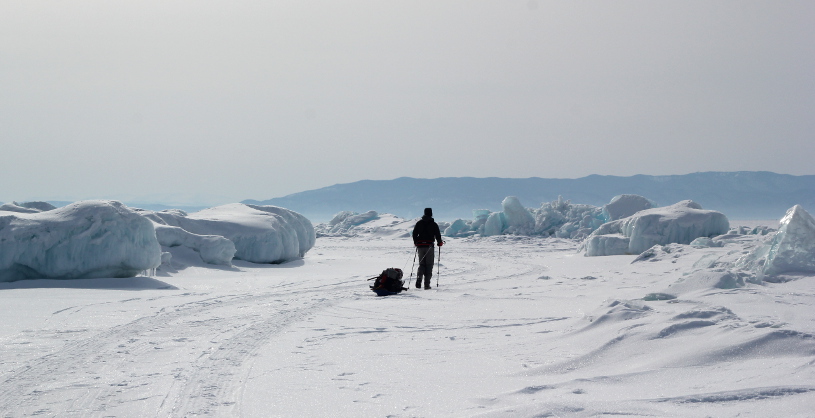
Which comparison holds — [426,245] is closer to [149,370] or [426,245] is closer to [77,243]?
[77,243]

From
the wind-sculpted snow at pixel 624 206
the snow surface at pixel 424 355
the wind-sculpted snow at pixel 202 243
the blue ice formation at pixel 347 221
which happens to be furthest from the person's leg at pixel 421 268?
the blue ice formation at pixel 347 221

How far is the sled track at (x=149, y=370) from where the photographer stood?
151 inches

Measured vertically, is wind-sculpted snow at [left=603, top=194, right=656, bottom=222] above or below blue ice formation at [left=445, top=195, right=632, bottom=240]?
above

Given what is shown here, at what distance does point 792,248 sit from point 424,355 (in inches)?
241

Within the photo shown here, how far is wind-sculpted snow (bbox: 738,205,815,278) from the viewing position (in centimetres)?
816

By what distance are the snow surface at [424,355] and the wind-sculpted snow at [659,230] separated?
13146mm

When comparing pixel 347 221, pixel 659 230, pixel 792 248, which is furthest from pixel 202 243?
pixel 347 221

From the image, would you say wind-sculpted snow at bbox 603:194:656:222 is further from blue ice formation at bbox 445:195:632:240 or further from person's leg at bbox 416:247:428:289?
person's leg at bbox 416:247:428:289

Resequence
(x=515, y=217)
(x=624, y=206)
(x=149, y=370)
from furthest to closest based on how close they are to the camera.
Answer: (x=515, y=217), (x=624, y=206), (x=149, y=370)

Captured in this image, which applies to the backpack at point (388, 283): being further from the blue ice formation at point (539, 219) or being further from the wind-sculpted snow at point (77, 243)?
the blue ice formation at point (539, 219)

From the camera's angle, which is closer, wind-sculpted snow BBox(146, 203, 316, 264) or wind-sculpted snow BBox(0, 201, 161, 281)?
wind-sculpted snow BBox(0, 201, 161, 281)

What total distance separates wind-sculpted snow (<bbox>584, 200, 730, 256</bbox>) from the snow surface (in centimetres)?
1315

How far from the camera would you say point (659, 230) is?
21328mm

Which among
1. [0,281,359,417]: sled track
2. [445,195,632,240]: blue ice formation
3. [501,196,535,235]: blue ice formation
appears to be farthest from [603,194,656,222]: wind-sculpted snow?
[0,281,359,417]: sled track
